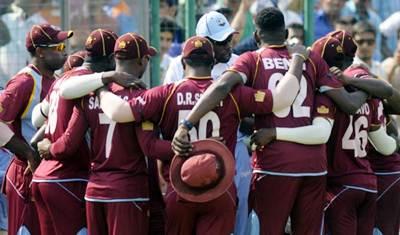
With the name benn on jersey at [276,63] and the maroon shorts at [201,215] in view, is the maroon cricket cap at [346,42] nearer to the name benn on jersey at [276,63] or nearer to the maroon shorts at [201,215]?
the name benn on jersey at [276,63]

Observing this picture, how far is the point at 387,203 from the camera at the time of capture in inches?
391

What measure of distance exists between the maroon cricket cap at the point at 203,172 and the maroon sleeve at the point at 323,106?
94 cm

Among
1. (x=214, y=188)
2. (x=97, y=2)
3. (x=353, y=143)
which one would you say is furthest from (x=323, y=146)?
(x=97, y=2)

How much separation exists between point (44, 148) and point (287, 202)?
6.39 feet

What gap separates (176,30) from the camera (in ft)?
41.3

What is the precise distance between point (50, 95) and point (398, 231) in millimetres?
3217

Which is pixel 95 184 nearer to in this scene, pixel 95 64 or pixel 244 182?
pixel 95 64

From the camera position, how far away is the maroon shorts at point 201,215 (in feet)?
27.9

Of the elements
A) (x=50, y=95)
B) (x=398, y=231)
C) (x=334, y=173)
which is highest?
(x=50, y=95)

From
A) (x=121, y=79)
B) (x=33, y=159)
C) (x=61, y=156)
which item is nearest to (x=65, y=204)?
(x=61, y=156)

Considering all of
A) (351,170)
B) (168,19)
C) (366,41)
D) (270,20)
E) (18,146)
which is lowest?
(351,170)

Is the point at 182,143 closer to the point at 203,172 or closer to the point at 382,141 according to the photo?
the point at 203,172

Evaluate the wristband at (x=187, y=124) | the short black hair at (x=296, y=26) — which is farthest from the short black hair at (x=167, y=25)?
the wristband at (x=187, y=124)

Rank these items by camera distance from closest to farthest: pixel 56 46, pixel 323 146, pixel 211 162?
pixel 211 162, pixel 323 146, pixel 56 46
